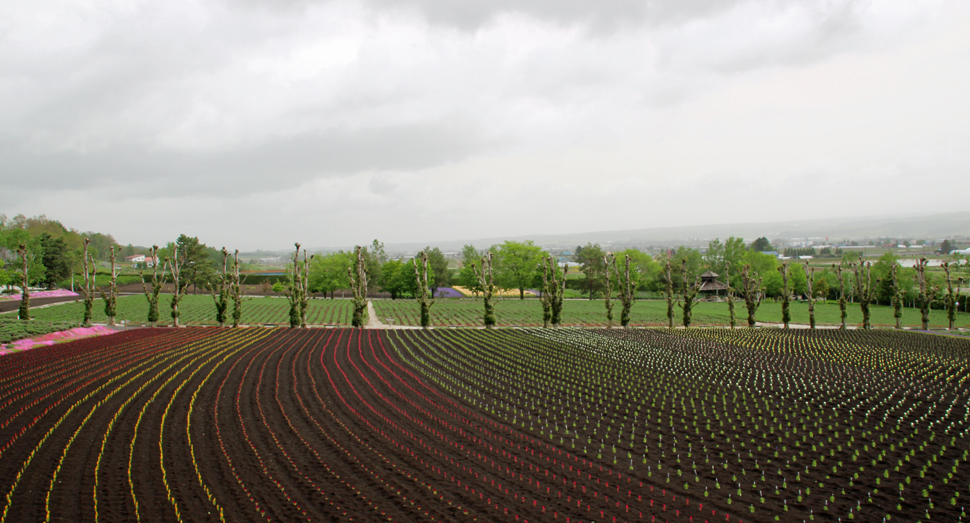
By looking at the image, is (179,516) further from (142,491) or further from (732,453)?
(732,453)

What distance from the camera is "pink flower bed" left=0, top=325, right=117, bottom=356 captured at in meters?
25.8

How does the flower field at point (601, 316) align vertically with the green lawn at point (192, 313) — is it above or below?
below

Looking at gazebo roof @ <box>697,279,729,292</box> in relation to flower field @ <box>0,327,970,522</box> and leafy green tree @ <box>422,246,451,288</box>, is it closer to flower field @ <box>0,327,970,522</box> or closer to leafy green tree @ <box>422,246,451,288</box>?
leafy green tree @ <box>422,246,451,288</box>

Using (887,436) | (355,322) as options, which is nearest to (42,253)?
(355,322)

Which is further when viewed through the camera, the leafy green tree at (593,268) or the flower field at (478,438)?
the leafy green tree at (593,268)

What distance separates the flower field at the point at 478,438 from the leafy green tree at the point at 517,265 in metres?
59.2

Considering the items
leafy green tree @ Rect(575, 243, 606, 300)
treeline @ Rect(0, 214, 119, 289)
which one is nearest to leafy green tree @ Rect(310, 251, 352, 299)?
treeline @ Rect(0, 214, 119, 289)

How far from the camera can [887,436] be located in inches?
544

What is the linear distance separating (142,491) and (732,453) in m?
14.2

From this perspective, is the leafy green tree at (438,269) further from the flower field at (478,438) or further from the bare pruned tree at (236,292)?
the flower field at (478,438)

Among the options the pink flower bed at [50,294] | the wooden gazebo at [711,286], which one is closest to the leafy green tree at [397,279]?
the pink flower bed at [50,294]

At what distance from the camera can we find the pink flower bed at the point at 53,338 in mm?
25842

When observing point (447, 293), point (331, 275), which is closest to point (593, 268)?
point (447, 293)

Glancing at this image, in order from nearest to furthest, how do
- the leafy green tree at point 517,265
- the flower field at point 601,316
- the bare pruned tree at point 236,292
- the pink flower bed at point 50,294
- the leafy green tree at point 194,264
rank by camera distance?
the bare pruned tree at point 236,292 → the flower field at point 601,316 → the pink flower bed at point 50,294 → the leafy green tree at point 194,264 → the leafy green tree at point 517,265
